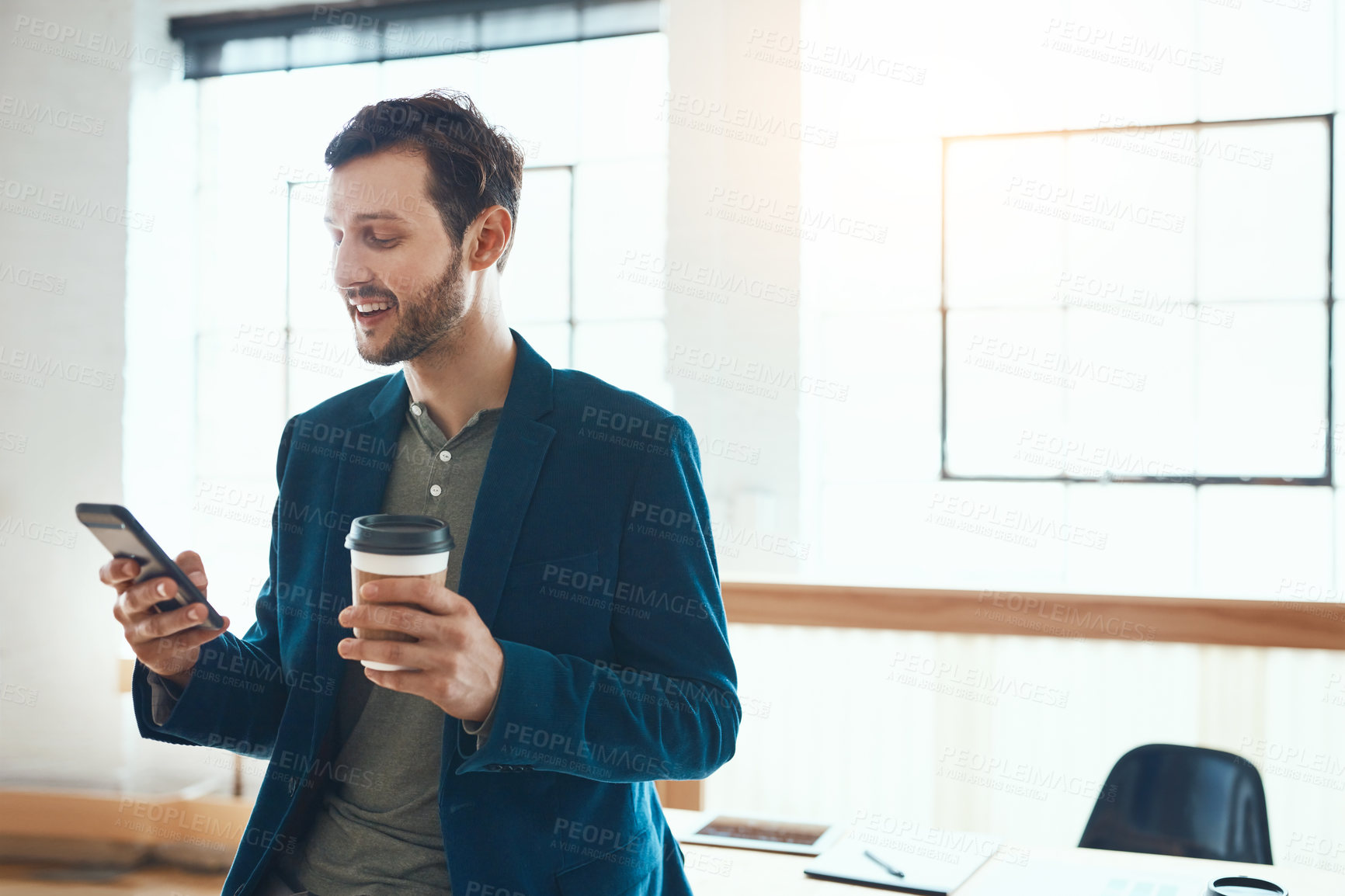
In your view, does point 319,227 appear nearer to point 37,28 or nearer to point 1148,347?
point 37,28

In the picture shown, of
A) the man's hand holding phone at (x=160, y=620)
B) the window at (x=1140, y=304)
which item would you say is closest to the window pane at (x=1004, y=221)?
the window at (x=1140, y=304)

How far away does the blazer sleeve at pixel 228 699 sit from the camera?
4.29 ft

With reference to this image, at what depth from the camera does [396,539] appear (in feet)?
3.08

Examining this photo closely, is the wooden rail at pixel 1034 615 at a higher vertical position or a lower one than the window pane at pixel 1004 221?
lower

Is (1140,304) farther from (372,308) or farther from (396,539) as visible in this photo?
(396,539)

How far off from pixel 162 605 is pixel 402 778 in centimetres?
34

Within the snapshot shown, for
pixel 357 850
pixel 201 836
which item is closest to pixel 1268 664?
pixel 357 850

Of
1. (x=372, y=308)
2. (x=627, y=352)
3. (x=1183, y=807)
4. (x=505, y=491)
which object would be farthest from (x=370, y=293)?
(x=627, y=352)

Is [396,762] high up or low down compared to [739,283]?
down

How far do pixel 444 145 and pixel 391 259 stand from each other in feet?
0.56

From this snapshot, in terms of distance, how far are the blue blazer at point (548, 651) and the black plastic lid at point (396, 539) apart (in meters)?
0.18

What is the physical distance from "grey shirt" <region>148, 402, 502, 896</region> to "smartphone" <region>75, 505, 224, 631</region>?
0.20m

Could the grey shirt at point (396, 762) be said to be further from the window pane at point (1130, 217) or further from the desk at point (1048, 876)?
the window pane at point (1130, 217)

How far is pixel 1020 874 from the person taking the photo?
1632mm
